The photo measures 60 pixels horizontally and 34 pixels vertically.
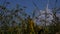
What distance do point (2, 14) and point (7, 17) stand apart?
10cm

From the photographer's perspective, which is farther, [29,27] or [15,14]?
[15,14]

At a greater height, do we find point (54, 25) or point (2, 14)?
point (2, 14)

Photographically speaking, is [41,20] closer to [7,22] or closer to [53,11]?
[53,11]

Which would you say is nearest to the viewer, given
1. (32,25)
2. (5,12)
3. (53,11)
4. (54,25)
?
(32,25)

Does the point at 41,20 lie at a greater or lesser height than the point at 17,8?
lesser

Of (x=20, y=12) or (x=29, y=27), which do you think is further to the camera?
(x=20, y=12)

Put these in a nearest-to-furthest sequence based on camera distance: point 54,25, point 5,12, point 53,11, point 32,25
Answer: point 32,25
point 54,25
point 53,11
point 5,12

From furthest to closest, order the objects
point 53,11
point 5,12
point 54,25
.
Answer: point 5,12, point 53,11, point 54,25

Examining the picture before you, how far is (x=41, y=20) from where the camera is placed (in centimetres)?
231

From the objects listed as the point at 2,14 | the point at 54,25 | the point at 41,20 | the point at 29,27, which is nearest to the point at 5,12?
the point at 2,14

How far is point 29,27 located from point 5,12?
1467mm

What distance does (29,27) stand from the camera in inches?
59.2

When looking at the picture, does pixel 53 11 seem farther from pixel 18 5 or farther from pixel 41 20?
pixel 18 5

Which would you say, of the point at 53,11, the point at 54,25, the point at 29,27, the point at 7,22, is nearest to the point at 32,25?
the point at 29,27
